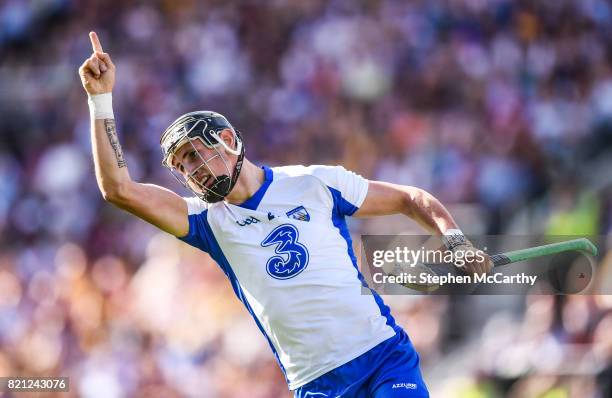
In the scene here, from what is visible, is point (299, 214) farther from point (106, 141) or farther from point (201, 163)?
point (106, 141)

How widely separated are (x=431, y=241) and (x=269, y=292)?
1.13m

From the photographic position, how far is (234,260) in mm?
4473

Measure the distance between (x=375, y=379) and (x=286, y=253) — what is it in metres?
0.69

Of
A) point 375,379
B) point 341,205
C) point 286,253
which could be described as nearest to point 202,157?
point 286,253

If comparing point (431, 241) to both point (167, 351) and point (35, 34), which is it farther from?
point (35, 34)

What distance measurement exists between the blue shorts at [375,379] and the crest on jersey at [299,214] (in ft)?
2.21

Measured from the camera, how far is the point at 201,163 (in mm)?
4465

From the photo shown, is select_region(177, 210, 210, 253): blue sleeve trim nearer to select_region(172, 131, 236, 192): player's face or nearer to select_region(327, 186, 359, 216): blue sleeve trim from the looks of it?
select_region(172, 131, 236, 192): player's face

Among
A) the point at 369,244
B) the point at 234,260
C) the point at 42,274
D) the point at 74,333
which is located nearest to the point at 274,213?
the point at 234,260

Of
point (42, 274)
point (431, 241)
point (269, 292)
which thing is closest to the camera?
point (269, 292)

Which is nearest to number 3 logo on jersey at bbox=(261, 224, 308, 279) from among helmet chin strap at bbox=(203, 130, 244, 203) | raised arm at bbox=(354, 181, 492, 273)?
helmet chin strap at bbox=(203, 130, 244, 203)

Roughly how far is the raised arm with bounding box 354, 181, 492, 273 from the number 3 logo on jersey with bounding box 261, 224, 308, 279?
391mm

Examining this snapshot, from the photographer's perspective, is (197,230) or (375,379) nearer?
(375,379)

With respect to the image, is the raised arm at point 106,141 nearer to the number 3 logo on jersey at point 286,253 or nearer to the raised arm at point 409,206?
the number 3 logo on jersey at point 286,253
